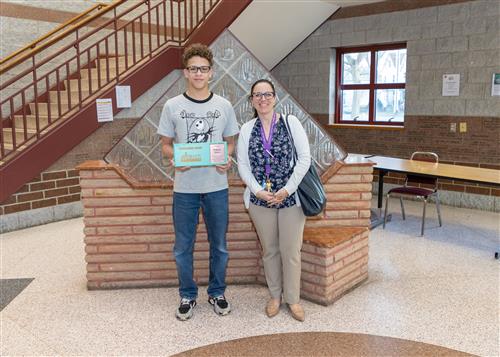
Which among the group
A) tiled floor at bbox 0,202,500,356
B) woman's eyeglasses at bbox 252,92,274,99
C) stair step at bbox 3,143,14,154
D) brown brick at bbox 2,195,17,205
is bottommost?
tiled floor at bbox 0,202,500,356

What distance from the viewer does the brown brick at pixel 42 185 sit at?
16.2 feet

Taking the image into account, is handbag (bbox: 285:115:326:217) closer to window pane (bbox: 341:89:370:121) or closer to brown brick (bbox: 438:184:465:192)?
brown brick (bbox: 438:184:465:192)

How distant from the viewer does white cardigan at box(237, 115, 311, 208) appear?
2510 millimetres

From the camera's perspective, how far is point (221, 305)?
2.85 metres

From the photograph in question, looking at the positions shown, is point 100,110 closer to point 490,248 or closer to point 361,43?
point 361,43

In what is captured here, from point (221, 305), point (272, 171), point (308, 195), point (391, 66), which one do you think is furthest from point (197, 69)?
point (391, 66)

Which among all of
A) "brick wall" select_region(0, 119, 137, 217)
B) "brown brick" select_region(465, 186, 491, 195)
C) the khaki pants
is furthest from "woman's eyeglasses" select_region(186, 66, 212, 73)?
"brown brick" select_region(465, 186, 491, 195)

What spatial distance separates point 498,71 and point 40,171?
18.0ft

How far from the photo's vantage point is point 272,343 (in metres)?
2.49

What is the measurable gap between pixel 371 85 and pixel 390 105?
43 cm

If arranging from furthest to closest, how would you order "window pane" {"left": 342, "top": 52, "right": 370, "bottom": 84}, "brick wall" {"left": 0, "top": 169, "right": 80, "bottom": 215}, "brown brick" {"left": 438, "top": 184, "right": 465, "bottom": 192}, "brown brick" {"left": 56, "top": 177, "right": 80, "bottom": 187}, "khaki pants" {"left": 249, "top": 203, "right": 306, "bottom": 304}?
"window pane" {"left": 342, "top": 52, "right": 370, "bottom": 84} → "brown brick" {"left": 438, "top": 184, "right": 465, "bottom": 192} → "brown brick" {"left": 56, "top": 177, "right": 80, "bottom": 187} → "brick wall" {"left": 0, "top": 169, "right": 80, "bottom": 215} → "khaki pants" {"left": 249, "top": 203, "right": 306, "bottom": 304}

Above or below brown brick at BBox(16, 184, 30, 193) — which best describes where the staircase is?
above

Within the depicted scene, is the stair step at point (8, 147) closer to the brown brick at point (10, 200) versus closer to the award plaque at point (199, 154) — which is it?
the brown brick at point (10, 200)

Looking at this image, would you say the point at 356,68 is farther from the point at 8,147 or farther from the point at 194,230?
the point at 194,230
